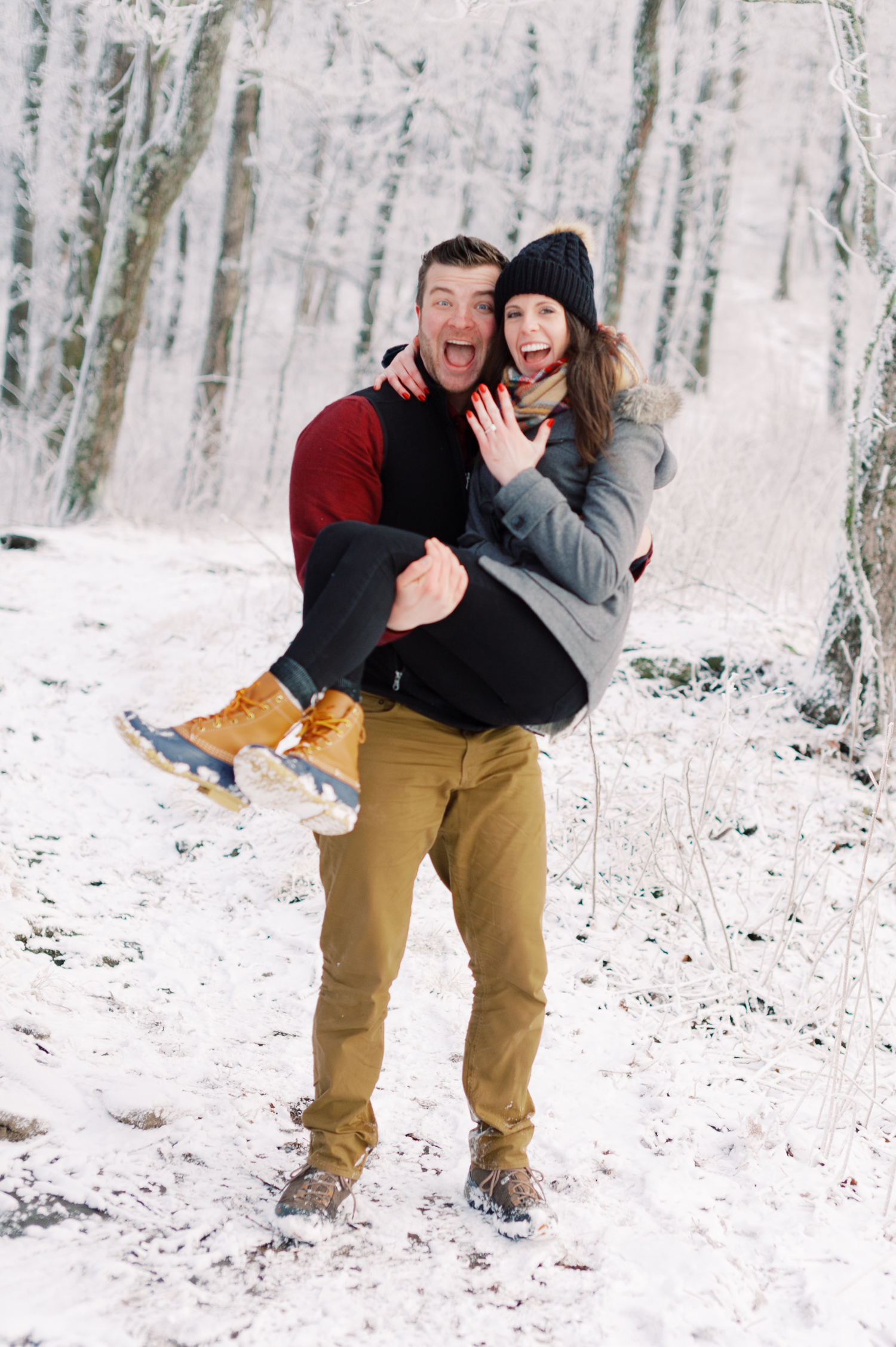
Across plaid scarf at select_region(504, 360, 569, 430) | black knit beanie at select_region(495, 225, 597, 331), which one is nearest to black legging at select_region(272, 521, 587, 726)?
plaid scarf at select_region(504, 360, 569, 430)

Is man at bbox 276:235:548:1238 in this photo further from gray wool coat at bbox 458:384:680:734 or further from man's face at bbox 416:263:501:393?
gray wool coat at bbox 458:384:680:734

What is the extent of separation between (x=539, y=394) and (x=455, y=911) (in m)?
1.12

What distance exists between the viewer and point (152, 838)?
402 cm

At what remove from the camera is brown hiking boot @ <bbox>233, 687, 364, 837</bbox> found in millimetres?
1603

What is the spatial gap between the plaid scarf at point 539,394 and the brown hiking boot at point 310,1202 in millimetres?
1603

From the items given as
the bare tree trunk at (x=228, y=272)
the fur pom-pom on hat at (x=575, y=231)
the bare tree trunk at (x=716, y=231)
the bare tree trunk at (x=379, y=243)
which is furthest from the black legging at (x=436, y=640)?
the bare tree trunk at (x=716, y=231)

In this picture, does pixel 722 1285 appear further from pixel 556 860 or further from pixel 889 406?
pixel 889 406

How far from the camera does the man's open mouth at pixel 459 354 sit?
2174mm

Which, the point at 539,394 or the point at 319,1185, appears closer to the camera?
the point at 319,1185

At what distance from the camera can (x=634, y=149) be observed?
306 inches

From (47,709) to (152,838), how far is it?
4.02ft

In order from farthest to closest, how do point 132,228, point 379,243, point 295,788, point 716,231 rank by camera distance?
1. point 716,231
2. point 379,243
3. point 132,228
4. point 295,788

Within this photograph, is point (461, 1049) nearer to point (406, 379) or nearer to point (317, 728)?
point (317, 728)

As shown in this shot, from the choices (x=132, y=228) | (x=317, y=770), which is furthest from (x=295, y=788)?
(x=132, y=228)
